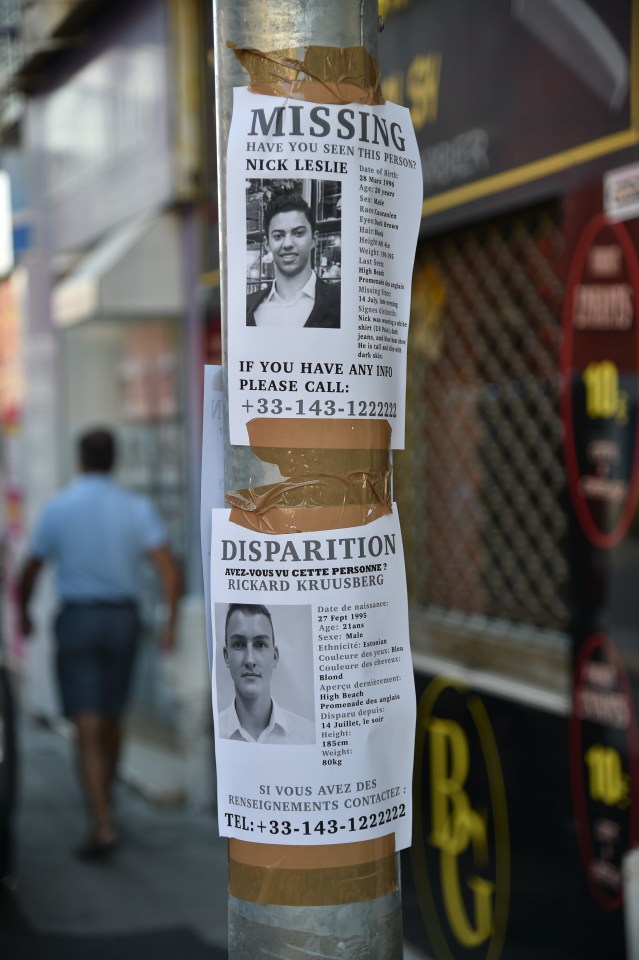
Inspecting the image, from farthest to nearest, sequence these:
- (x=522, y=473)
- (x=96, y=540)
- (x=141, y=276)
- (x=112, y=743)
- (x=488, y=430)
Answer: (x=141, y=276) → (x=112, y=743) → (x=96, y=540) → (x=488, y=430) → (x=522, y=473)

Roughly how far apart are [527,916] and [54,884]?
8.82 ft

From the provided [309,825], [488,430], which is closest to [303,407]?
[309,825]

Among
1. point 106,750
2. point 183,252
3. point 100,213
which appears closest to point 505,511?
point 106,750

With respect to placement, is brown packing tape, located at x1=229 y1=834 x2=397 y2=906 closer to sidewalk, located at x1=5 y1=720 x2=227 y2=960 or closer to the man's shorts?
sidewalk, located at x1=5 y1=720 x2=227 y2=960

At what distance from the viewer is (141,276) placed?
814cm

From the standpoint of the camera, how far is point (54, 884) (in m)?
6.28

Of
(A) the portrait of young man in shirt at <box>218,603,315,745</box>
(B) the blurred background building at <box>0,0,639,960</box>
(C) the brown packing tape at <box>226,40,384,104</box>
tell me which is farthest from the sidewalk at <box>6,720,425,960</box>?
(C) the brown packing tape at <box>226,40,384,104</box>

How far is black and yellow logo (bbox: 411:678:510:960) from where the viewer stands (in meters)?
4.63

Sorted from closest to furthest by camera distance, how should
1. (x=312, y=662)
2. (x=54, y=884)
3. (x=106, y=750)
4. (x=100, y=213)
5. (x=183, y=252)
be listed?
(x=312, y=662) < (x=54, y=884) < (x=106, y=750) < (x=183, y=252) < (x=100, y=213)

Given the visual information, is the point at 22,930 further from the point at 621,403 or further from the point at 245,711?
the point at 245,711

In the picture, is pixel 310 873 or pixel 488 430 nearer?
pixel 310 873

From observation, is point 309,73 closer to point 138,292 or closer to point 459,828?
point 459,828

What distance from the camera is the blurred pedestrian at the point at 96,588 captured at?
22.7ft

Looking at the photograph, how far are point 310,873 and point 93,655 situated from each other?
Answer: 5.11 meters
